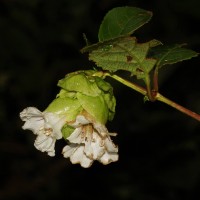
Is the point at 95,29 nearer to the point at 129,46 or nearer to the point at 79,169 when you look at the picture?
the point at 79,169

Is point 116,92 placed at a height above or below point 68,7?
below

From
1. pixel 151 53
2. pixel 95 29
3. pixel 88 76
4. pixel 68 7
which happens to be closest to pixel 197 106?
pixel 95 29

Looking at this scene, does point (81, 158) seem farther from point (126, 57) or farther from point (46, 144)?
point (126, 57)

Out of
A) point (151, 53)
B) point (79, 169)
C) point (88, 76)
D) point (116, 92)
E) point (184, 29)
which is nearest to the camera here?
point (88, 76)

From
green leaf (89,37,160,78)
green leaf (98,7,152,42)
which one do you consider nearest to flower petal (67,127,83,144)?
green leaf (89,37,160,78)

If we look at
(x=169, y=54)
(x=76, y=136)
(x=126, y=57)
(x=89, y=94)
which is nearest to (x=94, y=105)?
(x=89, y=94)

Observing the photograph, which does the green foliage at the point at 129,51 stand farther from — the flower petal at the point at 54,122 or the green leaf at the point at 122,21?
the flower petal at the point at 54,122
